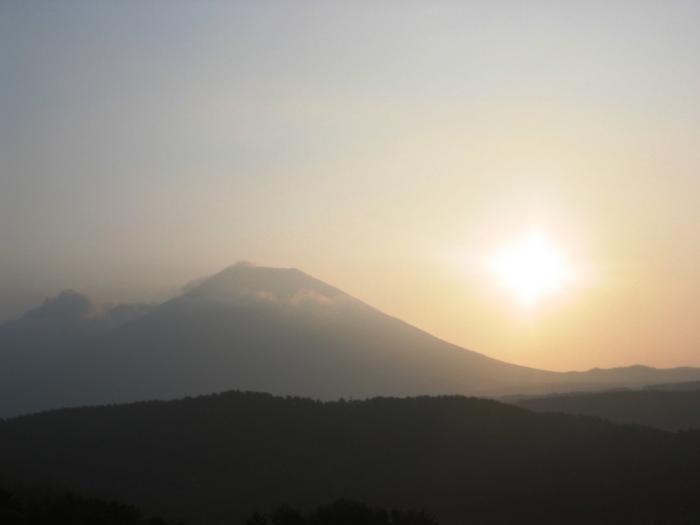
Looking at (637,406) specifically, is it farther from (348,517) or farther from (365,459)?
(348,517)

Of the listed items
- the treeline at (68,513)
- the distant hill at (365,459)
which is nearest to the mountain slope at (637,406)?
the distant hill at (365,459)

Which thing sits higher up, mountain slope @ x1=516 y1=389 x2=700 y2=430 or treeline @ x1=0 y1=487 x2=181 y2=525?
mountain slope @ x1=516 y1=389 x2=700 y2=430

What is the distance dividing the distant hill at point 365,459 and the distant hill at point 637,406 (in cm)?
756

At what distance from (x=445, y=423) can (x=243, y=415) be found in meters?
7.78

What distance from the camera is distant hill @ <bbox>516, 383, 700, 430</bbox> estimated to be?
123ft

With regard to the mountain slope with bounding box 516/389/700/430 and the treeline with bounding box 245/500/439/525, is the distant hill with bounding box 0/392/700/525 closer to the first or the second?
the treeline with bounding box 245/500/439/525

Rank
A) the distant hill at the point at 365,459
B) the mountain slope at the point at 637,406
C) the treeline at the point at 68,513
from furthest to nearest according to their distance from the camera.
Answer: the mountain slope at the point at 637,406, the distant hill at the point at 365,459, the treeline at the point at 68,513

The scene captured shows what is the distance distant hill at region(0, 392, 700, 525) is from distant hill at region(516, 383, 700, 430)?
756cm

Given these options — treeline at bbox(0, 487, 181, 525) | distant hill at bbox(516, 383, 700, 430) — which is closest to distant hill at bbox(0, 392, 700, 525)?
treeline at bbox(0, 487, 181, 525)

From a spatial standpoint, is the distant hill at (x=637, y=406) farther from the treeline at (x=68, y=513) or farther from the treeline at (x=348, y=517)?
the treeline at (x=68, y=513)

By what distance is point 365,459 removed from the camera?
2802 centimetres

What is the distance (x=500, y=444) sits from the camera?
94.4 ft

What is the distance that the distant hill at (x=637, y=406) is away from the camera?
37.5m

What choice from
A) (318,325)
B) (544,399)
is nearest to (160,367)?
(318,325)
